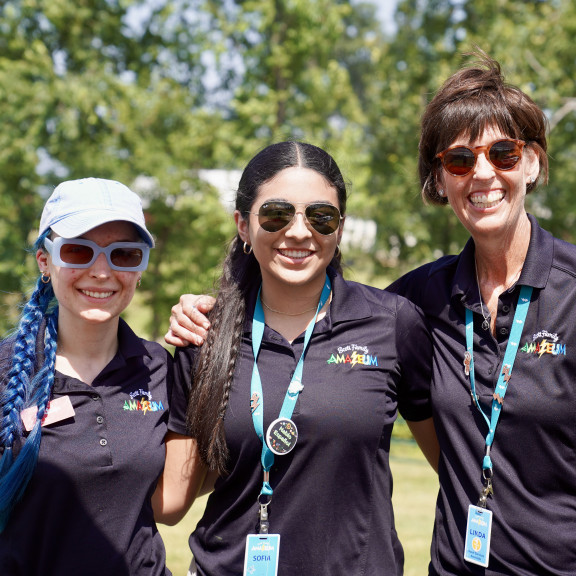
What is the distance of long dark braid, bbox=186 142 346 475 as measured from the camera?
9.88ft

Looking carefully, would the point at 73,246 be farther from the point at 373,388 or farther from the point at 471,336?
the point at 471,336

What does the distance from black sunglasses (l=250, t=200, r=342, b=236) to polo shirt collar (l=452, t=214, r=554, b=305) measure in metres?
0.65

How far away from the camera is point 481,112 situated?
3.10 meters

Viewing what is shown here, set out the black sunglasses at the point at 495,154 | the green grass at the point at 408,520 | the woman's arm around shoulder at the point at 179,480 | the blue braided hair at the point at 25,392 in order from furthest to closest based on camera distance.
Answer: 1. the green grass at the point at 408,520
2. the woman's arm around shoulder at the point at 179,480
3. the black sunglasses at the point at 495,154
4. the blue braided hair at the point at 25,392

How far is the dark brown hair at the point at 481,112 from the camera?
A: 3094mm

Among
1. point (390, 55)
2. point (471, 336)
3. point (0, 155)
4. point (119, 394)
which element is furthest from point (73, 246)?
point (390, 55)

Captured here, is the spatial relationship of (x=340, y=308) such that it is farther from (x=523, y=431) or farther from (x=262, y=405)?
(x=523, y=431)

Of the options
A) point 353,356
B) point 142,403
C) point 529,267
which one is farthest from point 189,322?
point 529,267

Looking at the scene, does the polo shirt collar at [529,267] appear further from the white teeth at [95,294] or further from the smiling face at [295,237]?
the white teeth at [95,294]

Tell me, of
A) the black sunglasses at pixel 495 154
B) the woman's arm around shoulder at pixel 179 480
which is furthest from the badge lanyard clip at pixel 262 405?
the black sunglasses at pixel 495 154

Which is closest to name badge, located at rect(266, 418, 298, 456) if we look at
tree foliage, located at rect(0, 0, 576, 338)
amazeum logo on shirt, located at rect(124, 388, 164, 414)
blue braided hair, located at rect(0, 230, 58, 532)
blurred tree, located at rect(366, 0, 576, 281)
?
amazeum logo on shirt, located at rect(124, 388, 164, 414)

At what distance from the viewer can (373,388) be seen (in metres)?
3.03

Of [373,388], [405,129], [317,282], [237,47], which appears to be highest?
[237,47]

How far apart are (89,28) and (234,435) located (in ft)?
42.4
